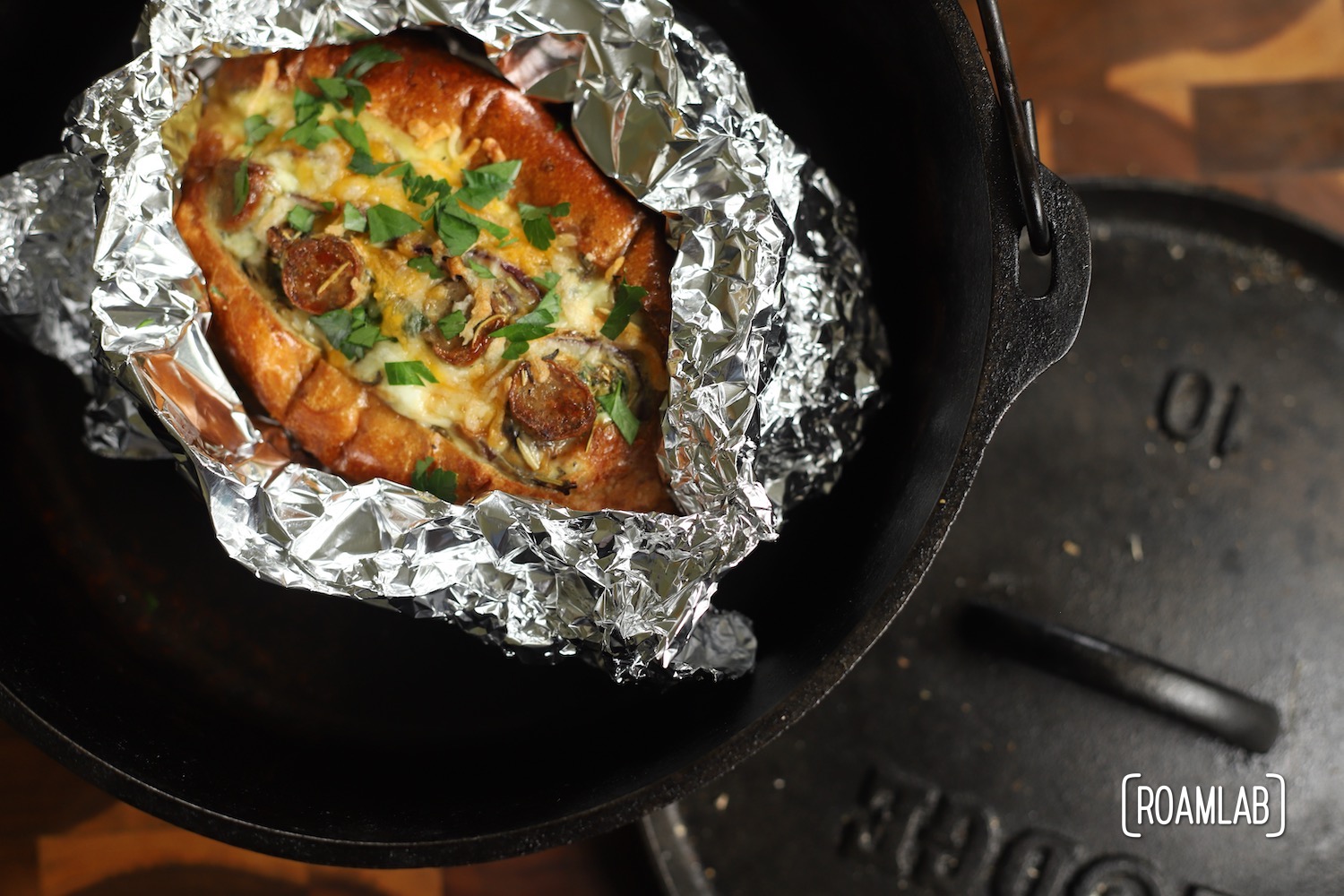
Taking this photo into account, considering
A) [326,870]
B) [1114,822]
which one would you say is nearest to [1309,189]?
[1114,822]

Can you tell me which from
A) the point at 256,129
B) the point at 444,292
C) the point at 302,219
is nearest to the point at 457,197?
the point at 444,292

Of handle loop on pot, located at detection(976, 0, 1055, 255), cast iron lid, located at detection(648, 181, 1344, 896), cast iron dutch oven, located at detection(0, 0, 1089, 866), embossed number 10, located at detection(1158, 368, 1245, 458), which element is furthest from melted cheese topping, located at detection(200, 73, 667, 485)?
embossed number 10, located at detection(1158, 368, 1245, 458)

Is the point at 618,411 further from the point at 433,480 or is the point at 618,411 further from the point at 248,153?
the point at 248,153

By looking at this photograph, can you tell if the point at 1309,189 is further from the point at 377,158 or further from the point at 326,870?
the point at 326,870

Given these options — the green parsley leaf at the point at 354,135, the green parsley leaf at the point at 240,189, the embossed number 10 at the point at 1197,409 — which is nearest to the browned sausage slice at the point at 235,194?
the green parsley leaf at the point at 240,189

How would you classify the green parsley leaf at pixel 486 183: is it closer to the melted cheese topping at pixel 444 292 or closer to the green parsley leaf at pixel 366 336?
the melted cheese topping at pixel 444 292
